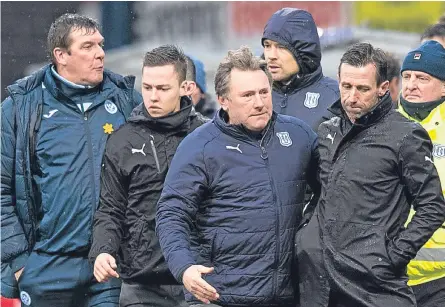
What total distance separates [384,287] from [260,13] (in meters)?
11.0

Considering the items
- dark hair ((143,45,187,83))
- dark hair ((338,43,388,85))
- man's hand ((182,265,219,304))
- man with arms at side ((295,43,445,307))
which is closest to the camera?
man's hand ((182,265,219,304))

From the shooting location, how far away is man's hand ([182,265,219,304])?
19.3 ft

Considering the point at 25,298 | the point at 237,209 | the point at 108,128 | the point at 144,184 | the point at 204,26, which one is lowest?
the point at 204,26

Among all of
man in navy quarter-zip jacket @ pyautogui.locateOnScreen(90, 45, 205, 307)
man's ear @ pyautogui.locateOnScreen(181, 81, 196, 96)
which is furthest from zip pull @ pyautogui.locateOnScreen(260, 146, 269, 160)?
man's ear @ pyautogui.locateOnScreen(181, 81, 196, 96)

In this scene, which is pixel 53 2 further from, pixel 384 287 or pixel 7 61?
pixel 384 287

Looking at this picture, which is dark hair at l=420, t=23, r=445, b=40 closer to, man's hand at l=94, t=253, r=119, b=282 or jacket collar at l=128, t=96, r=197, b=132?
jacket collar at l=128, t=96, r=197, b=132

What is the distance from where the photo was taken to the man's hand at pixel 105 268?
6.65 meters

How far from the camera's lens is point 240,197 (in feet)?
20.5

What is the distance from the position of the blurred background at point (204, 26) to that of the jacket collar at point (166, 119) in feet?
27.3

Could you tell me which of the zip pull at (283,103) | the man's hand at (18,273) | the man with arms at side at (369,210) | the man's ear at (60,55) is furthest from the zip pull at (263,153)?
the man's hand at (18,273)

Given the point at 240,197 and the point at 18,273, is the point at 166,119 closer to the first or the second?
the point at 240,197

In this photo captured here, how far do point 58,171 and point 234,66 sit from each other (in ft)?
5.16

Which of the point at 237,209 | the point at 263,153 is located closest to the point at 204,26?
the point at 263,153

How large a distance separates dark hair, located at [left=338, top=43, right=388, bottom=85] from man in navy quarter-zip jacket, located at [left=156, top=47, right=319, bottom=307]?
1.57 ft
